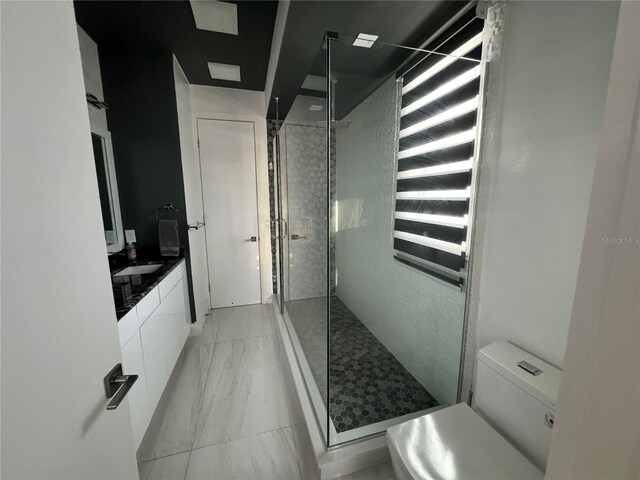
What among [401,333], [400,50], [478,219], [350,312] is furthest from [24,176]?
[350,312]

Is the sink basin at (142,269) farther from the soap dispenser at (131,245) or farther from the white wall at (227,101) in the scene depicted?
the white wall at (227,101)

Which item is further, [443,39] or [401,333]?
[401,333]

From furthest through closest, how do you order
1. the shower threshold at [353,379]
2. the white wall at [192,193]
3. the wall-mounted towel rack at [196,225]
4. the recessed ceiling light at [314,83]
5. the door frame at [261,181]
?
1. the door frame at [261,181]
2. the wall-mounted towel rack at [196,225]
3. the white wall at [192,193]
4. the recessed ceiling light at [314,83]
5. the shower threshold at [353,379]

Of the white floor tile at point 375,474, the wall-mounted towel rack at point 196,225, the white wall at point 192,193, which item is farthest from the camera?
the wall-mounted towel rack at point 196,225

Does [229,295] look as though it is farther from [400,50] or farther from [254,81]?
[400,50]

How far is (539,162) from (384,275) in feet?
4.60

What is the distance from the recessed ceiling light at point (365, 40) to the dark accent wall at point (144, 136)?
1.76 meters

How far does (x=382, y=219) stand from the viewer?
2.22 m

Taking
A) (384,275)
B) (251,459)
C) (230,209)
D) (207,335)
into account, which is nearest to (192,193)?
(230,209)

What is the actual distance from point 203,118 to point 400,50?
2.32 metres

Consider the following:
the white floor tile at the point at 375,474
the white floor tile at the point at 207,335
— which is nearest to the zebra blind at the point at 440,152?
the white floor tile at the point at 375,474

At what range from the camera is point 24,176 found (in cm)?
42

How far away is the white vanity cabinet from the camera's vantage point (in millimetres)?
1294

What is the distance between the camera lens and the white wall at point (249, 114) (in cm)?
294
